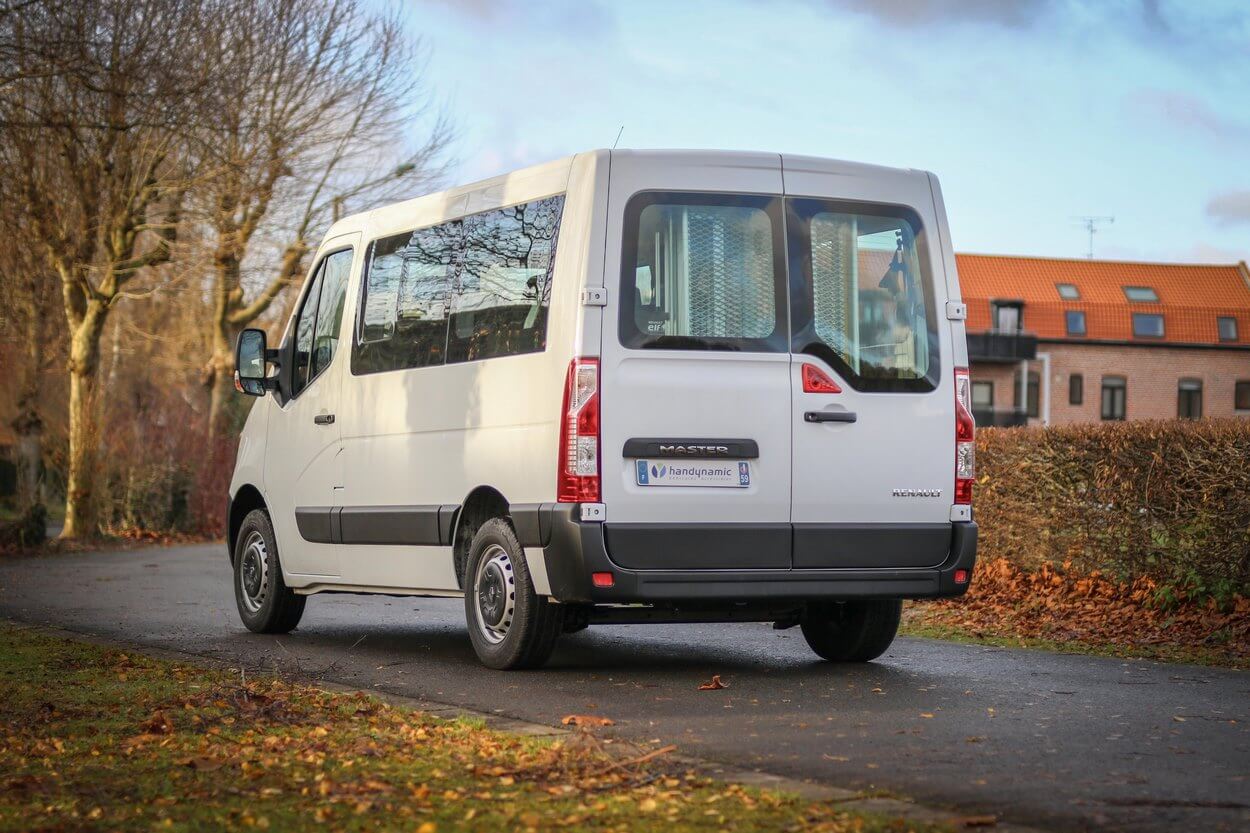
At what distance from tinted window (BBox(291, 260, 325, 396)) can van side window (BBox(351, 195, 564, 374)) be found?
0.79 meters

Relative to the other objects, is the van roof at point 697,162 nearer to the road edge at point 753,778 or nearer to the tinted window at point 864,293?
the tinted window at point 864,293

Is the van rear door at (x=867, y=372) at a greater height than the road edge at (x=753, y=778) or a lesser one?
greater

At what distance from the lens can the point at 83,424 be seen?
88.4 ft

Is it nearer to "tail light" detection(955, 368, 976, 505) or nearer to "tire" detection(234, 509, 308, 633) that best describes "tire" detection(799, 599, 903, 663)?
"tail light" detection(955, 368, 976, 505)

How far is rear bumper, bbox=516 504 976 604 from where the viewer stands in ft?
28.5

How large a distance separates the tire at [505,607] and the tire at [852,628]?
1775 mm

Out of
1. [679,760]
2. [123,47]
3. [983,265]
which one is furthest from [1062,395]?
[679,760]

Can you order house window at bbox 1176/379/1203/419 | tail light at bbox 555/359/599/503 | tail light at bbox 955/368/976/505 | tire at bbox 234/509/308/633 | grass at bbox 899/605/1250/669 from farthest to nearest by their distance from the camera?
house window at bbox 1176/379/1203/419, tire at bbox 234/509/308/633, grass at bbox 899/605/1250/669, tail light at bbox 955/368/976/505, tail light at bbox 555/359/599/503

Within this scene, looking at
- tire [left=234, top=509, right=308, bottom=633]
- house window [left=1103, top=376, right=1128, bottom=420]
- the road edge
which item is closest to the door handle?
the road edge

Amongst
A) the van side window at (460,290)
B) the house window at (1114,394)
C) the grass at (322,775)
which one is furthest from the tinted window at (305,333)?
the house window at (1114,394)

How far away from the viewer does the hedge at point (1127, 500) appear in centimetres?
1163

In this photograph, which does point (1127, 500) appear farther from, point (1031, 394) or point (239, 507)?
point (1031, 394)

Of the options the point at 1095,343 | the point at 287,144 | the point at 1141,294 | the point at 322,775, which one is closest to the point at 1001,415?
the point at 1095,343

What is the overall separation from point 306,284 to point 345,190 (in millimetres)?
22030
